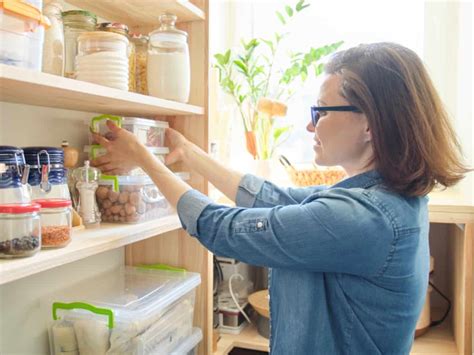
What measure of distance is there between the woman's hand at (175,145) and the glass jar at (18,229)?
0.55 metres

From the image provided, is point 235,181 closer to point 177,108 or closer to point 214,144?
point 177,108

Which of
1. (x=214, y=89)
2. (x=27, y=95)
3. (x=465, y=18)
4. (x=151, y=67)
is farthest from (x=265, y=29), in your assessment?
(x=27, y=95)

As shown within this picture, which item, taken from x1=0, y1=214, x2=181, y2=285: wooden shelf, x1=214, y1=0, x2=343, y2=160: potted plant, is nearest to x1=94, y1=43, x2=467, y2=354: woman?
x1=0, y1=214, x2=181, y2=285: wooden shelf

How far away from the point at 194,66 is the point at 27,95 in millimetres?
559

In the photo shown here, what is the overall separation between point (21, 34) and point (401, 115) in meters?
0.68

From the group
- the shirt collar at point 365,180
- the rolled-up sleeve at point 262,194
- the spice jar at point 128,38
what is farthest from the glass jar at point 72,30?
the shirt collar at point 365,180

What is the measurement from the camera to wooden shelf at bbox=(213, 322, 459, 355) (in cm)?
155

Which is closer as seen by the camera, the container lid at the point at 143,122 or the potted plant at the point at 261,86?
the container lid at the point at 143,122

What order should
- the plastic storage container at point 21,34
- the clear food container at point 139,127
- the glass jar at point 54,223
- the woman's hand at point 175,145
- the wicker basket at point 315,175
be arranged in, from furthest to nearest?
the wicker basket at point 315,175 → the woman's hand at point 175,145 → the clear food container at point 139,127 → the glass jar at point 54,223 → the plastic storage container at point 21,34

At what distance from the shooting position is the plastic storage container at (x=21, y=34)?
679 mm

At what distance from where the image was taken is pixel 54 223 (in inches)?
32.3

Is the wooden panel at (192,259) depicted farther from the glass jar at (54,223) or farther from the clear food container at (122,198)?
the glass jar at (54,223)

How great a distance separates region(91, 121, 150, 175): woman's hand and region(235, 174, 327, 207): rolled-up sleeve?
0.29 meters

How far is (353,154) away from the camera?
0.98 metres
